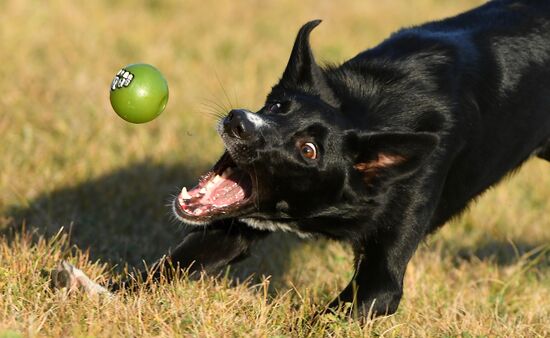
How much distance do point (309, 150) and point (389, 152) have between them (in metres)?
0.37

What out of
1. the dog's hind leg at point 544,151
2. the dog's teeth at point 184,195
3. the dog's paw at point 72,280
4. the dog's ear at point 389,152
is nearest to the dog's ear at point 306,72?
the dog's ear at point 389,152

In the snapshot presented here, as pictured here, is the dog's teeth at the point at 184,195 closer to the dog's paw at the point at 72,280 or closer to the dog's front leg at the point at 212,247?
the dog's front leg at the point at 212,247

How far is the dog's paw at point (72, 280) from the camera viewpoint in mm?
4176

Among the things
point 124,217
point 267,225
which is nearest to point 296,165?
point 267,225

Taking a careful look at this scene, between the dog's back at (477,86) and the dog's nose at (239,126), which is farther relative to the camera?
the dog's back at (477,86)

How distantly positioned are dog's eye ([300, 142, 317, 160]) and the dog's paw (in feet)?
3.58

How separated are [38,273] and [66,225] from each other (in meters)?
1.30

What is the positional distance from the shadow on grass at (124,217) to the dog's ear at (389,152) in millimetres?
1234

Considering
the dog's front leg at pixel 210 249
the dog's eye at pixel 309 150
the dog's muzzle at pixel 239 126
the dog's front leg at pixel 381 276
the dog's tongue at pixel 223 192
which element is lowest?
the dog's front leg at pixel 381 276

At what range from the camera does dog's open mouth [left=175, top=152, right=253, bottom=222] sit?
4.28 meters

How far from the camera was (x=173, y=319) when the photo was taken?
4055 mm

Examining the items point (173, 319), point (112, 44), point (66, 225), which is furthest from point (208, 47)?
point (173, 319)

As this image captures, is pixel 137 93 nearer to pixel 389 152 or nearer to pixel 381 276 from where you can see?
pixel 389 152

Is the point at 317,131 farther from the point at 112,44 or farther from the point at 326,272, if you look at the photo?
the point at 112,44
